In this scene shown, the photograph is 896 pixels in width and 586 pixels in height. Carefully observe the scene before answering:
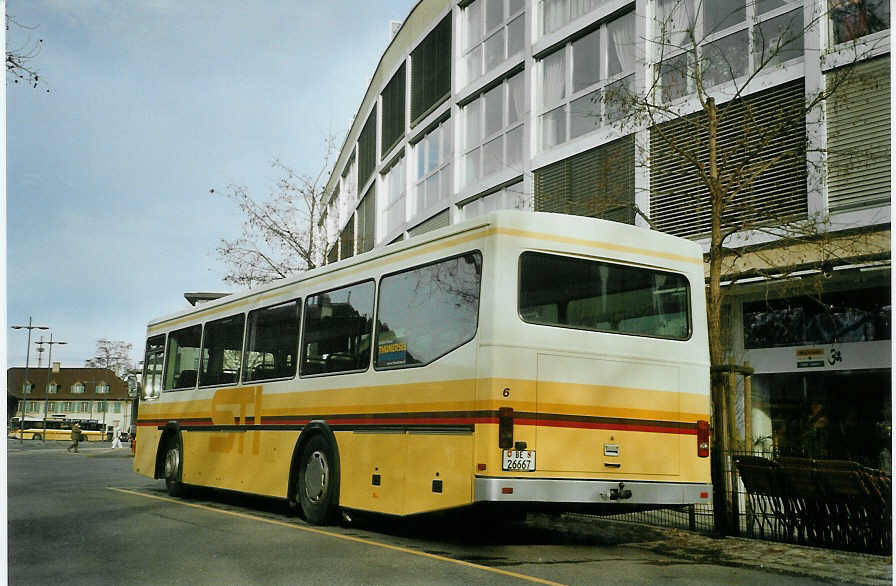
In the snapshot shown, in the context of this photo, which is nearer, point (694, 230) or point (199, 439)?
point (199, 439)

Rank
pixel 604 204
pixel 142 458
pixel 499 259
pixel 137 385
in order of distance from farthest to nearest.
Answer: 1. pixel 137 385
2. pixel 142 458
3. pixel 604 204
4. pixel 499 259

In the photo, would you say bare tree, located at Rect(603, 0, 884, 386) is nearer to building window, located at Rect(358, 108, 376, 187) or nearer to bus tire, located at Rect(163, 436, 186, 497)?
bus tire, located at Rect(163, 436, 186, 497)

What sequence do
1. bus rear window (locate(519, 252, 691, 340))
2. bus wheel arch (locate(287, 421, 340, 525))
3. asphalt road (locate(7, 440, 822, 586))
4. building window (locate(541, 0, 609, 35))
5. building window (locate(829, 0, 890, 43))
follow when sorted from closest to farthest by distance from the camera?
asphalt road (locate(7, 440, 822, 586))
bus rear window (locate(519, 252, 691, 340))
bus wheel arch (locate(287, 421, 340, 525))
building window (locate(829, 0, 890, 43))
building window (locate(541, 0, 609, 35))

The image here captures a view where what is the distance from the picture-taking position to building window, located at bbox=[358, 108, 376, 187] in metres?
39.8

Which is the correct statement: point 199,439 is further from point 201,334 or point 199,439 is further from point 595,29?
point 595,29

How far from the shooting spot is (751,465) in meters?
11.8

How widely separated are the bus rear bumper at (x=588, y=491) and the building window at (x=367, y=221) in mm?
26097

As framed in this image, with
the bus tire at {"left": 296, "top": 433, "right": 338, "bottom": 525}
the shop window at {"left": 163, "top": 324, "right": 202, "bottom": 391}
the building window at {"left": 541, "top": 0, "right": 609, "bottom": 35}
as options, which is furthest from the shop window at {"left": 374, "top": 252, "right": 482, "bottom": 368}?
the building window at {"left": 541, "top": 0, "right": 609, "bottom": 35}

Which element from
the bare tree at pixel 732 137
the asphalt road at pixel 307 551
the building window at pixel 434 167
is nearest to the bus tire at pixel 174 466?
the asphalt road at pixel 307 551

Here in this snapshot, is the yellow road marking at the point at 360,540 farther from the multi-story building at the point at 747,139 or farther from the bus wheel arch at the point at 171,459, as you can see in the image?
the multi-story building at the point at 747,139

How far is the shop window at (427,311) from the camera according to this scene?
9719 millimetres

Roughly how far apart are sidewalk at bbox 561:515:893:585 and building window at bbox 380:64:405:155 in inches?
938

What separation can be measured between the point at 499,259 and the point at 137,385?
12169 mm

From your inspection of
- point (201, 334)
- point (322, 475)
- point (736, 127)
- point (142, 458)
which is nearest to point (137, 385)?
point (142, 458)
